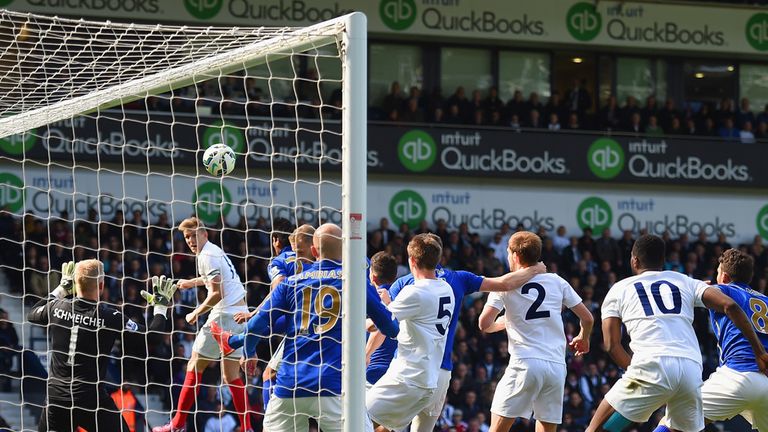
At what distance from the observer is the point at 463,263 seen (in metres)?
21.5

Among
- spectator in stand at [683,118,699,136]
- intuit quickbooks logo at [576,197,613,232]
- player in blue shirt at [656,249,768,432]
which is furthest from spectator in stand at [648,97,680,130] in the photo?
player in blue shirt at [656,249,768,432]

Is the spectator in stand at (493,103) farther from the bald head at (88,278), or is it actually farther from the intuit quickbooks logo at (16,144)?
the bald head at (88,278)

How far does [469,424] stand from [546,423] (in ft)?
26.9

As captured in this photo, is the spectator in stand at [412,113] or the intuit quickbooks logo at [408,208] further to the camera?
the spectator in stand at [412,113]

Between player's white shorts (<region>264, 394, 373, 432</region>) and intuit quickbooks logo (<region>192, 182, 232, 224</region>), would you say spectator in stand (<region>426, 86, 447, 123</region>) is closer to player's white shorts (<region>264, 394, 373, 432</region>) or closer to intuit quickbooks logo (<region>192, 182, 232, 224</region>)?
intuit quickbooks logo (<region>192, 182, 232, 224</region>)

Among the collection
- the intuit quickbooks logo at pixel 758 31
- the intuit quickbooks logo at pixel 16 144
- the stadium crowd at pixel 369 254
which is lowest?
the stadium crowd at pixel 369 254

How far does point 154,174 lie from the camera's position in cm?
1385

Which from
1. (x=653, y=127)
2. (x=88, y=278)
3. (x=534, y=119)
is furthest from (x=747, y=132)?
(x=88, y=278)

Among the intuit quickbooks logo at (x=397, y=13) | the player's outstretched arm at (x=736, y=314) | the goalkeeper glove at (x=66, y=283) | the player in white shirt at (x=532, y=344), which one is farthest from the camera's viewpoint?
the intuit quickbooks logo at (x=397, y=13)

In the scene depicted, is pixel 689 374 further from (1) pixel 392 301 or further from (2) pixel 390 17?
(2) pixel 390 17

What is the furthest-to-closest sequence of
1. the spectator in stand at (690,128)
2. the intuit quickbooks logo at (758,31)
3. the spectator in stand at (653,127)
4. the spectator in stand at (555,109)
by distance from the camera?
1. the intuit quickbooks logo at (758,31)
2. the spectator in stand at (690,128)
3. the spectator in stand at (653,127)
4. the spectator in stand at (555,109)

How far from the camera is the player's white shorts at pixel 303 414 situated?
7.59 metres

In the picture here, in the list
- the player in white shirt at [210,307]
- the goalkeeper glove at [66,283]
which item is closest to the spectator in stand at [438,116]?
the player in white shirt at [210,307]

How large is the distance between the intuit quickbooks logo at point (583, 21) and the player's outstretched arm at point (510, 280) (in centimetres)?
1867
